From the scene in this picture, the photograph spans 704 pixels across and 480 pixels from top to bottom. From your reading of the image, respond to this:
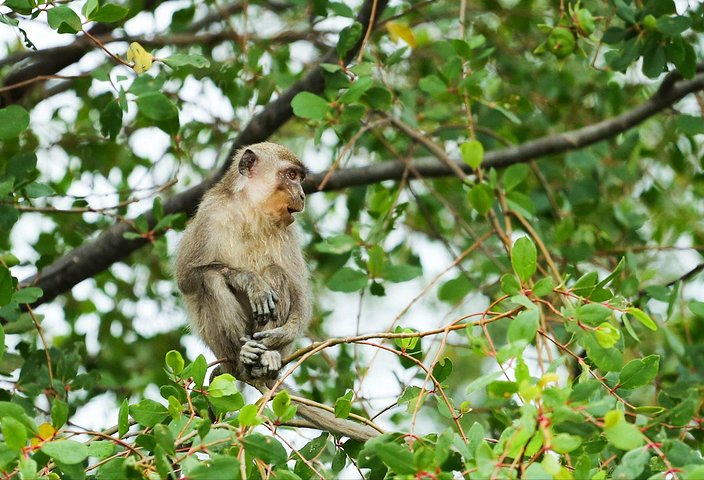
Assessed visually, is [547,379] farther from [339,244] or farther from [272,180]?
[272,180]

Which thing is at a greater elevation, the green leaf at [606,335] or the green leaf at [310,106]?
the green leaf at [606,335]

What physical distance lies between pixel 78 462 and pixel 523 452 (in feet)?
4.73

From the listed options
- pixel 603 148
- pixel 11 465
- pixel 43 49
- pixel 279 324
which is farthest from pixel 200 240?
pixel 603 148

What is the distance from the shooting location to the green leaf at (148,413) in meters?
3.69

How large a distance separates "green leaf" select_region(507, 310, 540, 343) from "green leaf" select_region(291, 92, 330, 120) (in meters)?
2.32

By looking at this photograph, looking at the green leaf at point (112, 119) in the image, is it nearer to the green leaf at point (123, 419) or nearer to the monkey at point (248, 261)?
the monkey at point (248, 261)

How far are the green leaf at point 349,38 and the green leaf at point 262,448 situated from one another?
283 centimetres

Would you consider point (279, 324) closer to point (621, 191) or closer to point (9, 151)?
point (9, 151)

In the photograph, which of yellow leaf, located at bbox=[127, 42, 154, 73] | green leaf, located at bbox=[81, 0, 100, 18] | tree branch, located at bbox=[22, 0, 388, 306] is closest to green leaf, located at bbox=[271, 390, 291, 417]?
yellow leaf, located at bbox=[127, 42, 154, 73]

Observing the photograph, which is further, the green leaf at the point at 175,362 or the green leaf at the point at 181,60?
the green leaf at the point at 181,60

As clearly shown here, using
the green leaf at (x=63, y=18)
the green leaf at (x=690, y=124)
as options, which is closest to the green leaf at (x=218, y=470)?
the green leaf at (x=63, y=18)

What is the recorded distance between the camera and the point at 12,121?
180 inches

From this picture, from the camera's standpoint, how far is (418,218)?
9180 millimetres

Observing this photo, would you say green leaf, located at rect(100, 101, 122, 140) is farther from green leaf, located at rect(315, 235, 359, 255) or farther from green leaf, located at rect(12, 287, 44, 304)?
green leaf, located at rect(315, 235, 359, 255)
